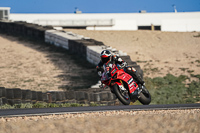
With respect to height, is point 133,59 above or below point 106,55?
above

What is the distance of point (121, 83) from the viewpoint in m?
11.2

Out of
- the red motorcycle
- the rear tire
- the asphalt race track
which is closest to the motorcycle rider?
the red motorcycle

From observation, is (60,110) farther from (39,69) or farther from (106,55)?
(39,69)

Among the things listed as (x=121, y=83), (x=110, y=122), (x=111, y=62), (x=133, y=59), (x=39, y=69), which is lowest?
(x=110, y=122)

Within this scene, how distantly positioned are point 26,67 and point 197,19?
44.8 metres

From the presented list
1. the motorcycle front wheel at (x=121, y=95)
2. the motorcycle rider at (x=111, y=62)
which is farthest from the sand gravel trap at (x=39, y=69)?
the motorcycle front wheel at (x=121, y=95)

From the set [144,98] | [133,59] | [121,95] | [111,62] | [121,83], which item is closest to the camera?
[121,95]

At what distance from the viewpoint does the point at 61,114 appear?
8188 mm

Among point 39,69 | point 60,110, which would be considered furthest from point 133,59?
point 60,110

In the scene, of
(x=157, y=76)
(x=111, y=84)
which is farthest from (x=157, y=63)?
(x=111, y=84)

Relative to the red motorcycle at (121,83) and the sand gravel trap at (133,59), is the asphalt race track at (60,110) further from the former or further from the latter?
the red motorcycle at (121,83)

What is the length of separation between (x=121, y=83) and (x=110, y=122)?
3209 millimetres

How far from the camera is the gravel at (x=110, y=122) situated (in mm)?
7410

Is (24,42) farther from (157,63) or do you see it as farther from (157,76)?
(157,76)
